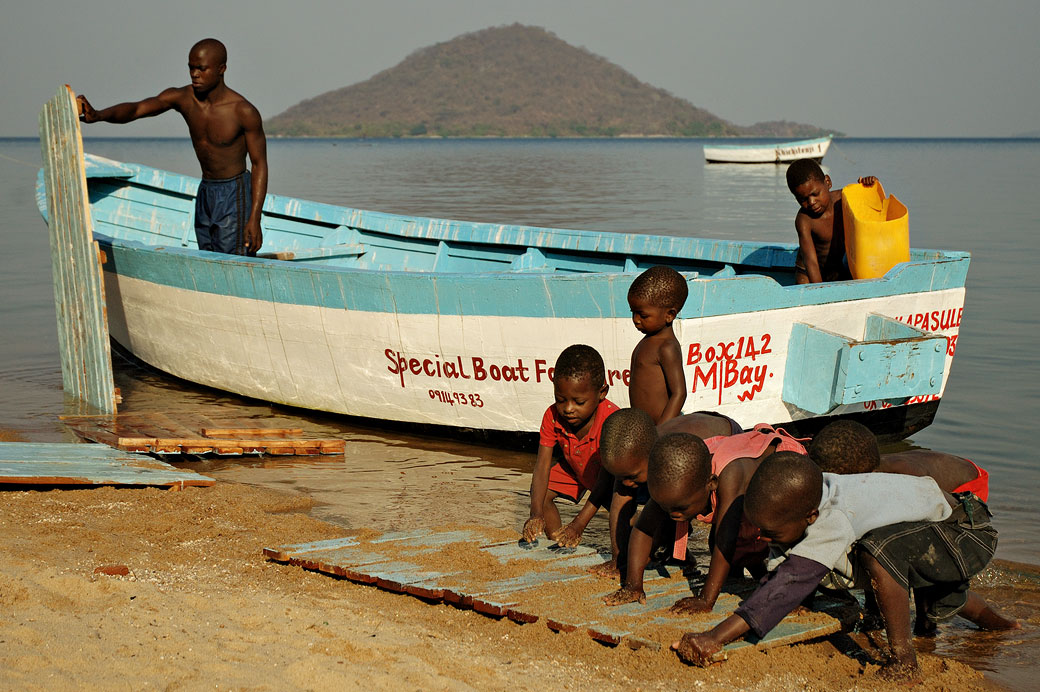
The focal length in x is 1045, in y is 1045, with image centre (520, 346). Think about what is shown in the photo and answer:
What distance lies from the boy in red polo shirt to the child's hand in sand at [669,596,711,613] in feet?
2.10

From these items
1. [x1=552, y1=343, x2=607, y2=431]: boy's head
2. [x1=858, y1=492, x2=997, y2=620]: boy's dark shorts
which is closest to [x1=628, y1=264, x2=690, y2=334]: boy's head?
[x1=552, y1=343, x2=607, y2=431]: boy's head

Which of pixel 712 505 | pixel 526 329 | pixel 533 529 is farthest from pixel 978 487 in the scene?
pixel 526 329

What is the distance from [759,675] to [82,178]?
19.9 feet

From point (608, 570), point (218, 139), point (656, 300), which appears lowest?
point (608, 570)

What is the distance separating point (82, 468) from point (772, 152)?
5513 centimetres

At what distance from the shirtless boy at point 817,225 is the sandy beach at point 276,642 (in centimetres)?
338

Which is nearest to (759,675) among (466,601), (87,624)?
(466,601)

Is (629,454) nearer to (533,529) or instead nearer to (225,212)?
(533,529)

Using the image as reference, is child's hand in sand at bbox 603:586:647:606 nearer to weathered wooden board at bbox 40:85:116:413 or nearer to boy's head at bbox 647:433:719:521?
boy's head at bbox 647:433:719:521

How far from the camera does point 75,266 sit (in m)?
7.60

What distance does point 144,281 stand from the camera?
841cm

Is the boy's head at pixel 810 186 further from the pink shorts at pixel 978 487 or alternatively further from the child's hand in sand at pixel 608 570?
the child's hand in sand at pixel 608 570

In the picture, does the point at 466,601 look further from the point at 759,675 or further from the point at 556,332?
the point at 556,332

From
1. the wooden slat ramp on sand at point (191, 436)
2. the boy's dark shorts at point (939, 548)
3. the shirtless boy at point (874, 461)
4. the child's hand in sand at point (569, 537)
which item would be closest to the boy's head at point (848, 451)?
the shirtless boy at point (874, 461)
